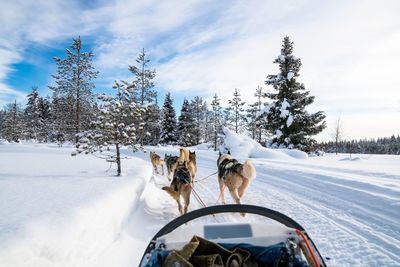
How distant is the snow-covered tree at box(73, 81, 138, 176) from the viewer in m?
8.30

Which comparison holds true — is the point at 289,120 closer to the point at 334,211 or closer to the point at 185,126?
the point at 334,211

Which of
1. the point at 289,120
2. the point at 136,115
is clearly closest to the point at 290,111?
the point at 289,120

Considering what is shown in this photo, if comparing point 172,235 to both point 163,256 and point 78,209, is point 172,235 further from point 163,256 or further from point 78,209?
point 78,209

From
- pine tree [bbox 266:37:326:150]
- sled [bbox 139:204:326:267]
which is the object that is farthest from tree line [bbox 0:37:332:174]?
sled [bbox 139:204:326:267]

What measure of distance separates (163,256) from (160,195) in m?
5.72

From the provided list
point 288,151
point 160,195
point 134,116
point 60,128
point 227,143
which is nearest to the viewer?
point 160,195

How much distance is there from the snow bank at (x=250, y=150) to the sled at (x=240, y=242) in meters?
16.8

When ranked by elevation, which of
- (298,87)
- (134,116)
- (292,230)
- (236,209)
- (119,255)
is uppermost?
(298,87)

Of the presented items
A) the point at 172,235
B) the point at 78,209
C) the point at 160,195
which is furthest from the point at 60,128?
the point at 172,235

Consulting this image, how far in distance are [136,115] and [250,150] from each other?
13278mm

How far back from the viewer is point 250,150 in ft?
67.5

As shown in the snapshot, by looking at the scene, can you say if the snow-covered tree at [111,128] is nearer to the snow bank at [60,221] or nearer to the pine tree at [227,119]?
the snow bank at [60,221]

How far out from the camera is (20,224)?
282 cm

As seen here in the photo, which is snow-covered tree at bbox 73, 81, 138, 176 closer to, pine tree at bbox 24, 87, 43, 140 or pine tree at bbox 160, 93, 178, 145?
pine tree at bbox 160, 93, 178, 145
